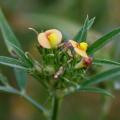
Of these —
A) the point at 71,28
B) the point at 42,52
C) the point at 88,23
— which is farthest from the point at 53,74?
the point at 71,28

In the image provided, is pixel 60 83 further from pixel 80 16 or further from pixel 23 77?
pixel 80 16

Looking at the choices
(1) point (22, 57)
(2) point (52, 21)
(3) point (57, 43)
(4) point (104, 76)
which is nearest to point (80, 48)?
(3) point (57, 43)

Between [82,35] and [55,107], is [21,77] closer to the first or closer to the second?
[55,107]

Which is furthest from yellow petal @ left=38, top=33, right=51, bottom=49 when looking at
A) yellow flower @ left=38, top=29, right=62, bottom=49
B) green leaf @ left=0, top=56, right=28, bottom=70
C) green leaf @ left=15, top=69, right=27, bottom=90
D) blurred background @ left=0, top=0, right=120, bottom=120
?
blurred background @ left=0, top=0, right=120, bottom=120

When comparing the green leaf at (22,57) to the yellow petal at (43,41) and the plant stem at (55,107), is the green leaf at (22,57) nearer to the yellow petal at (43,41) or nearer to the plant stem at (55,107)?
the yellow petal at (43,41)

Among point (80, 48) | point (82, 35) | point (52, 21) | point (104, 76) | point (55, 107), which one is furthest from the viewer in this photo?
point (52, 21)

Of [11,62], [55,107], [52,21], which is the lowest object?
[52,21]

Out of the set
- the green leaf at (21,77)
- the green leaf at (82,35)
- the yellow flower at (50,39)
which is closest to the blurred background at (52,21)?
the green leaf at (21,77)
